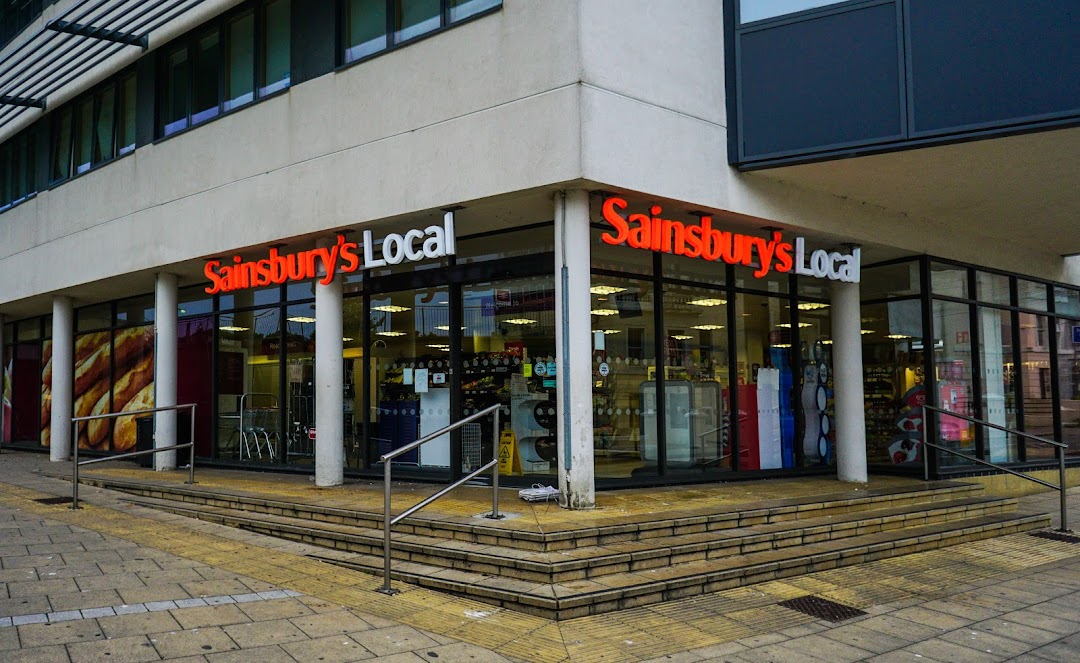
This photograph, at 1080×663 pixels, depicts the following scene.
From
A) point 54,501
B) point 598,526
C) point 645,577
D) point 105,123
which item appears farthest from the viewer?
point 105,123

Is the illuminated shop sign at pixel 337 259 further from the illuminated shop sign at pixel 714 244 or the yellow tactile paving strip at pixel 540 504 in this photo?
the yellow tactile paving strip at pixel 540 504

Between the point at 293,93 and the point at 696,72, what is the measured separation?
5.39 meters

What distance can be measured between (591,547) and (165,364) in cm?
960

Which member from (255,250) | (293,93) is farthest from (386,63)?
(255,250)

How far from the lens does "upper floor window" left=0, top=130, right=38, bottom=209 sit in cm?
1786

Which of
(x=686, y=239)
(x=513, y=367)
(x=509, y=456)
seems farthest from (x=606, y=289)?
(x=509, y=456)

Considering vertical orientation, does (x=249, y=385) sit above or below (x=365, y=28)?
below

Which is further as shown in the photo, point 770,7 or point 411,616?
point 770,7

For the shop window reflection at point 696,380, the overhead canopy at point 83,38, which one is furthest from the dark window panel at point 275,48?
the shop window reflection at point 696,380

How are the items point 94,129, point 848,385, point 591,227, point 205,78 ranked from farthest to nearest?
point 94,129
point 205,78
point 848,385
point 591,227

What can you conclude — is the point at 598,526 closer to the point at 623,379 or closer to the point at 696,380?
the point at 623,379

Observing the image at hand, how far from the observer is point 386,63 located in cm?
1001

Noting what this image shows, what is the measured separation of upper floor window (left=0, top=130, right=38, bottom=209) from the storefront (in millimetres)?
5844

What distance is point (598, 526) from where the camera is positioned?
728cm
